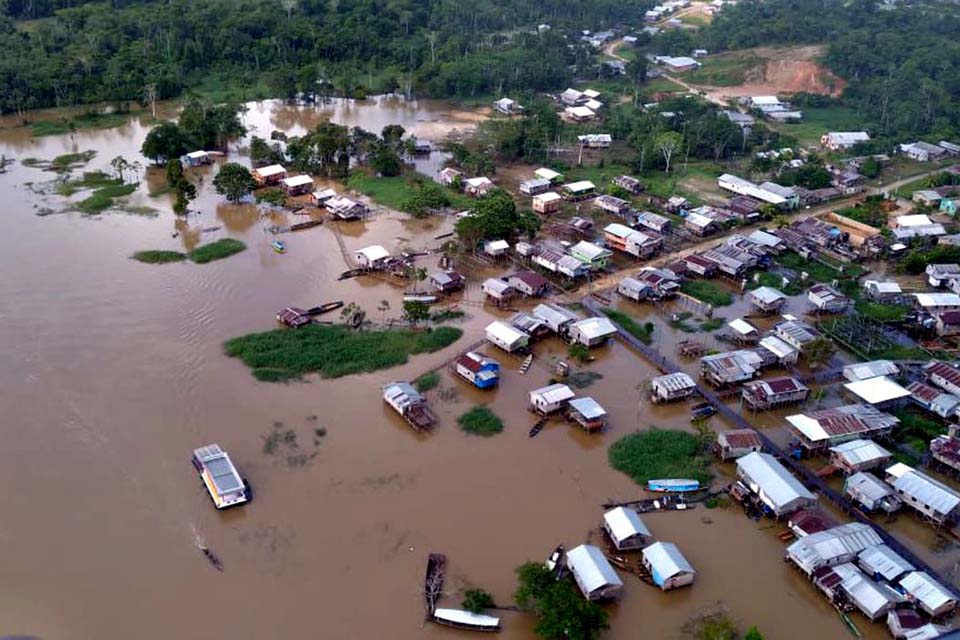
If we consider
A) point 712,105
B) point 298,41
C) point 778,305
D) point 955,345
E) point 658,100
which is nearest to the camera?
point 955,345

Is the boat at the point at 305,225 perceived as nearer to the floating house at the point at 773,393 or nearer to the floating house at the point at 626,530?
the floating house at the point at 773,393

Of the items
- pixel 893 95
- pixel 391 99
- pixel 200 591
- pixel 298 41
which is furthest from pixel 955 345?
pixel 298 41

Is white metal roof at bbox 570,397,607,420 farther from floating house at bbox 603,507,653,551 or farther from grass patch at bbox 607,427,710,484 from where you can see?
floating house at bbox 603,507,653,551

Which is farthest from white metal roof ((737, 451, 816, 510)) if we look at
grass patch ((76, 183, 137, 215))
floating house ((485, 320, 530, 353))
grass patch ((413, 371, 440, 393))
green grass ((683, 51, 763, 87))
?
green grass ((683, 51, 763, 87))

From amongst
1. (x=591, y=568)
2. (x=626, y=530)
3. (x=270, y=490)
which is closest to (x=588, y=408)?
(x=626, y=530)

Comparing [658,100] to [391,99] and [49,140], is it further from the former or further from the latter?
[49,140]

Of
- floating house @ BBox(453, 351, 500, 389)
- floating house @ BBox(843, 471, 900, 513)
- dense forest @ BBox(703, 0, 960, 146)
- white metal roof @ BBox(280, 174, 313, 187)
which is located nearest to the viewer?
floating house @ BBox(843, 471, 900, 513)
